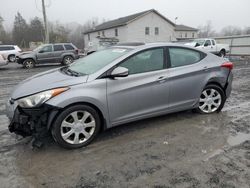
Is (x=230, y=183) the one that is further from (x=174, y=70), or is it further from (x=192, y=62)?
(x=192, y=62)

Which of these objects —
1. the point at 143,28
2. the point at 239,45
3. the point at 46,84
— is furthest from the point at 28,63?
the point at 143,28

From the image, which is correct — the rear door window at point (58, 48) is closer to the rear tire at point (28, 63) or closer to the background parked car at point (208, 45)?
the rear tire at point (28, 63)

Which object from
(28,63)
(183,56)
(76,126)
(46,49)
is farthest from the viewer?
(46,49)

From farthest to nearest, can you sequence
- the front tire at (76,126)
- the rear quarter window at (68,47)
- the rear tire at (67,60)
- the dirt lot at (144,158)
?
1. the rear quarter window at (68,47)
2. the rear tire at (67,60)
3. the front tire at (76,126)
4. the dirt lot at (144,158)

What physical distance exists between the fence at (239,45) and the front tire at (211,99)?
1923cm

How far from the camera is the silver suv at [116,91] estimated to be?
3.38 m

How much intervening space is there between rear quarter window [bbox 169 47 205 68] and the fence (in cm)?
1950

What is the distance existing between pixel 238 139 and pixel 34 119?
3.29 m

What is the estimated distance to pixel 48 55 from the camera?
54.0 feet

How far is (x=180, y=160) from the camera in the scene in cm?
327

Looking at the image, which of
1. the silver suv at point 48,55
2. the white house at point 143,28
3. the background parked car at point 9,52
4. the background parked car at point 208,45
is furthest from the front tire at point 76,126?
the white house at point 143,28

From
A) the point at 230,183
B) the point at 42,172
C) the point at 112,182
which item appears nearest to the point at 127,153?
the point at 112,182

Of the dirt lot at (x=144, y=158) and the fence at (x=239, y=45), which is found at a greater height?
the fence at (x=239, y=45)

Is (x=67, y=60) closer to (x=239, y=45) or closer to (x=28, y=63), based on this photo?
(x=28, y=63)
